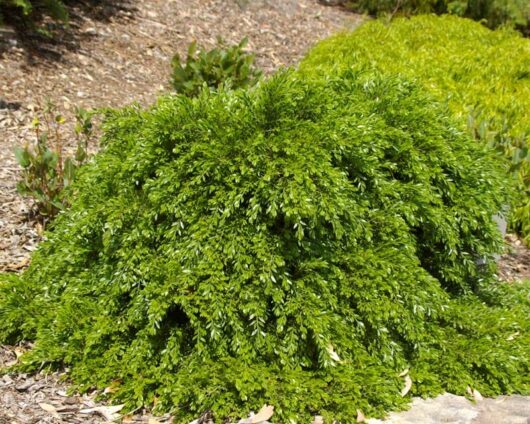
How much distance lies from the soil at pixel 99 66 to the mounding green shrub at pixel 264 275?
6.8 inches

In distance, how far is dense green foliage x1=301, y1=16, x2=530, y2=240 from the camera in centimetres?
569

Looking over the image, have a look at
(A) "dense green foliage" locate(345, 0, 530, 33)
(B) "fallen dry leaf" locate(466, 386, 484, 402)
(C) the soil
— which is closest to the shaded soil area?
(C) the soil

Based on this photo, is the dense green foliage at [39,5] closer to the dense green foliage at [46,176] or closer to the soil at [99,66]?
the soil at [99,66]

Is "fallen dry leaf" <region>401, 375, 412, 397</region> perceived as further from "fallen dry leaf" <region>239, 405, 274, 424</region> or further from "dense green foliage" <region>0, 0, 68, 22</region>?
"dense green foliage" <region>0, 0, 68, 22</region>

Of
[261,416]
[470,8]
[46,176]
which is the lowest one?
[46,176]

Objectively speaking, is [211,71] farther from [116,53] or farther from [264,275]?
[264,275]

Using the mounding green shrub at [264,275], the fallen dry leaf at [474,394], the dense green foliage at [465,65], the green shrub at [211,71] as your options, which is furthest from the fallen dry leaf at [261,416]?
the green shrub at [211,71]

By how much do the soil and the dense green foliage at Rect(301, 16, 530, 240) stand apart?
67 centimetres

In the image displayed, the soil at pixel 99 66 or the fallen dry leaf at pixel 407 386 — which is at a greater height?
the fallen dry leaf at pixel 407 386

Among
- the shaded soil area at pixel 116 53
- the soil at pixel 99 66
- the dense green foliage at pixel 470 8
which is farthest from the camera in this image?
the dense green foliage at pixel 470 8

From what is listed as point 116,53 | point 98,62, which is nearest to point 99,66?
point 98,62

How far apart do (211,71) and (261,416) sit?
4.34 m

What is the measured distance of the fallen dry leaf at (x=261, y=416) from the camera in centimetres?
287

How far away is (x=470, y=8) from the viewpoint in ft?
37.6
